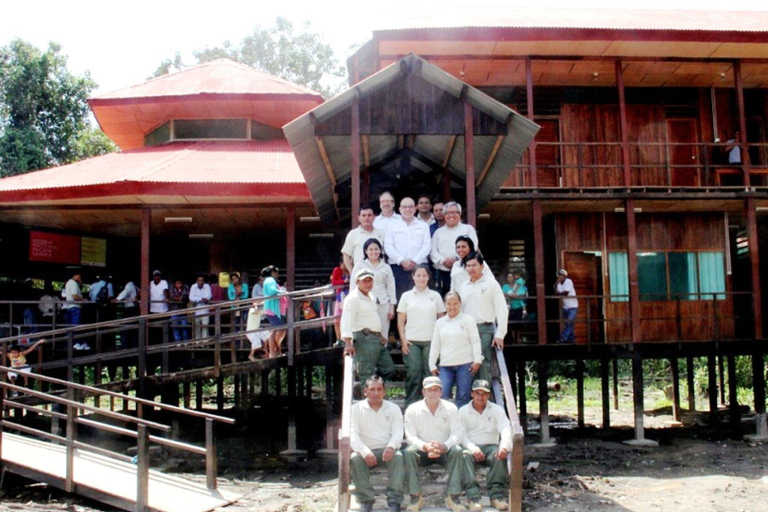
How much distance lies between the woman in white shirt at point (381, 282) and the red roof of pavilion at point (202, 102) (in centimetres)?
956

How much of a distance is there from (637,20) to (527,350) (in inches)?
292

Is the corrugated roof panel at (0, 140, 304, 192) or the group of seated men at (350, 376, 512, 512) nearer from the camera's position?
the group of seated men at (350, 376, 512, 512)

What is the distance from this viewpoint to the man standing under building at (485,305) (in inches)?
319

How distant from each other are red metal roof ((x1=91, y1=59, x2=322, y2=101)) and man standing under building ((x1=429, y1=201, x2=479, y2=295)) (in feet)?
29.9

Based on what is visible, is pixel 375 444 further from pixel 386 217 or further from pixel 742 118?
pixel 742 118

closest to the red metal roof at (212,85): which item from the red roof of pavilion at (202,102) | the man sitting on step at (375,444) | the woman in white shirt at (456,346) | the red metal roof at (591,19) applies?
the red roof of pavilion at (202,102)

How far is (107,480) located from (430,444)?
4.72 metres

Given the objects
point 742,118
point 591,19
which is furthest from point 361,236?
point 742,118

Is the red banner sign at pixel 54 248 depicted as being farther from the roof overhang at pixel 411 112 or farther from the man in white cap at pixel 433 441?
the man in white cap at pixel 433 441

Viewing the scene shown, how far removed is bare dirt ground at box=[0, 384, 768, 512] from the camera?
9703 mm

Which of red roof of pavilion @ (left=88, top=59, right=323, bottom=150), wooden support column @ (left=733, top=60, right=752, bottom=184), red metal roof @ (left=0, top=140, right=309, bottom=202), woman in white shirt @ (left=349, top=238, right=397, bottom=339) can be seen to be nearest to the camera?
woman in white shirt @ (left=349, top=238, right=397, bottom=339)

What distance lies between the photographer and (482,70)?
1619 cm

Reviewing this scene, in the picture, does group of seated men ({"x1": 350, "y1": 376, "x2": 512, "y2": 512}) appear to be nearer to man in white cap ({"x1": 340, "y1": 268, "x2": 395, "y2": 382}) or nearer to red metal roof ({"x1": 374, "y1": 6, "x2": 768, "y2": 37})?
man in white cap ({"x1": 340, "y1": 268, "x2": 395, "y2": 382})

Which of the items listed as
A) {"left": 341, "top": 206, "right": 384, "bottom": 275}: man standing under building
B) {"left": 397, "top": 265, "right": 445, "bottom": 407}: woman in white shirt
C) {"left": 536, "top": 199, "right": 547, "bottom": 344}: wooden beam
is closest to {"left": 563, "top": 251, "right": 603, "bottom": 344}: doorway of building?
{"left": 536, "top": 199, "right": 547, "bottom": 344}: wooden beam
